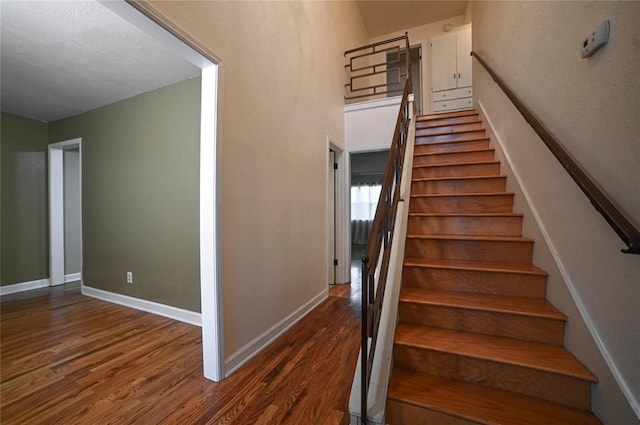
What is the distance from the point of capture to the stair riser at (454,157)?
2.73 metres

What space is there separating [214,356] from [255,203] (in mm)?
1068

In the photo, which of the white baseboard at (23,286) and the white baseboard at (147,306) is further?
the white baseboard at (23,286)

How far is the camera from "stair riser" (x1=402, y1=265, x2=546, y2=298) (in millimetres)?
1583

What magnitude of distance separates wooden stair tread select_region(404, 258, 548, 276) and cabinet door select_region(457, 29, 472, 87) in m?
4.28

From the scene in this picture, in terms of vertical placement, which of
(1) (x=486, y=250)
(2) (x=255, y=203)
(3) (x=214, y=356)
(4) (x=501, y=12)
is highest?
(4) (x=501, y=12)

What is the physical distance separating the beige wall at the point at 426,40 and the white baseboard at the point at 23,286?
283 inches

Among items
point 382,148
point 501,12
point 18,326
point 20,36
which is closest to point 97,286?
point 18,326

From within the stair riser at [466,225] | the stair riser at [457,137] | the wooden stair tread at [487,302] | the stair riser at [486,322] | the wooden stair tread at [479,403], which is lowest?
the wooden stair tread at [479,403]

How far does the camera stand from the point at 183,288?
2543 millimetres

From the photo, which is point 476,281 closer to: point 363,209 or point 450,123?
point 450,123

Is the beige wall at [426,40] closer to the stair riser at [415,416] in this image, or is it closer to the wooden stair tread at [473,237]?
the wooden stair tread at [473,237]

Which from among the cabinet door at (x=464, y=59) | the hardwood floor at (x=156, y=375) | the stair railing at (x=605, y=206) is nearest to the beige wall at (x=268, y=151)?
the hardwood floor at (x=156, y=375)

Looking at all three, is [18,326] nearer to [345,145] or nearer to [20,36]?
[20,36]

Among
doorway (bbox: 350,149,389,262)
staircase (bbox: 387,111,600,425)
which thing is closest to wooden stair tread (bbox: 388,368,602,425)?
staircase (bbox: 387,111,600,425)
